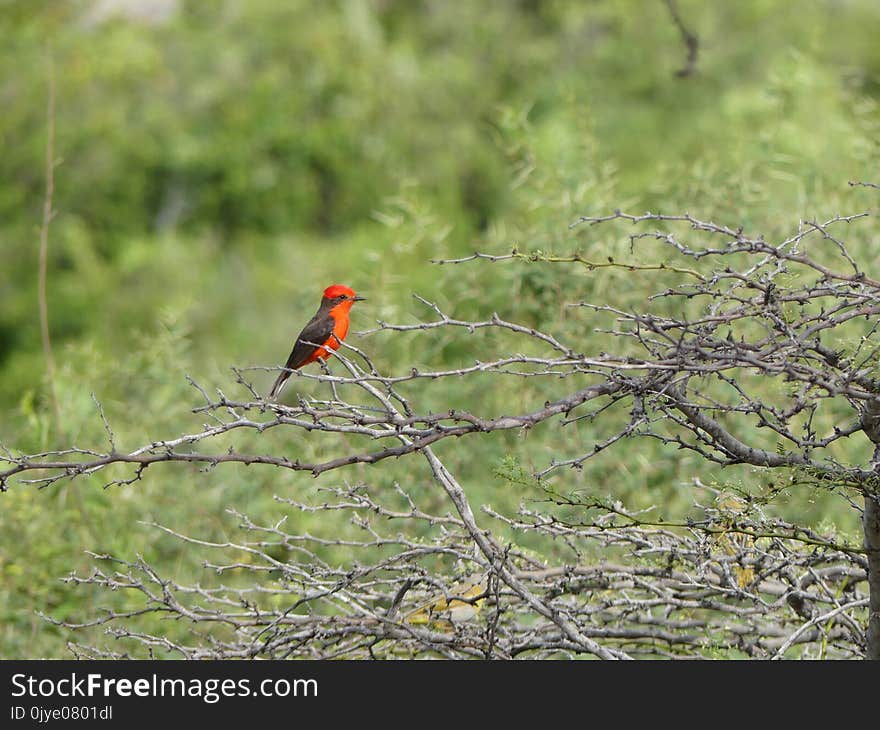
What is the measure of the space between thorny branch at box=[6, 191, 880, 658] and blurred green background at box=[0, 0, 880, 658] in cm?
190

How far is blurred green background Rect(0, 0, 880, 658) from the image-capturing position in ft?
22.7

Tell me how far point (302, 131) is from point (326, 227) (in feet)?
5.31

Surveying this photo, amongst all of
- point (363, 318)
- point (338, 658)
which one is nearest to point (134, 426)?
point (363, 318)

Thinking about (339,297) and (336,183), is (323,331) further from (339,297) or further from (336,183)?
(336,183)

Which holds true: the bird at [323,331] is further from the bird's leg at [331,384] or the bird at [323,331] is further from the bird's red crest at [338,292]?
the bird's leg at [331,384]

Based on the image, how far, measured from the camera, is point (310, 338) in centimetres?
518

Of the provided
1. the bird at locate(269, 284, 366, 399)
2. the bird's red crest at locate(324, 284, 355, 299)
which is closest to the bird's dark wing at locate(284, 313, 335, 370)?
the bird at locate(269, 284, 366, 399)

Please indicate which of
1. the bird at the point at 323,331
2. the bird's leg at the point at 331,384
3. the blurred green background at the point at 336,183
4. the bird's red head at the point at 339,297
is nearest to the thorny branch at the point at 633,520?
the bird's leg at the point at 331,384

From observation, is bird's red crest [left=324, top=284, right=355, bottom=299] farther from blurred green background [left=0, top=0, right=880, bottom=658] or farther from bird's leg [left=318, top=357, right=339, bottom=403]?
blurred green background [left=0, top=0, right=880, bottom=658]

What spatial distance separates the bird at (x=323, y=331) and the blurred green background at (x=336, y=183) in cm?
122

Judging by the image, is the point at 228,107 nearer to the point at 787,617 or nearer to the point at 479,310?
the point at 479,310
